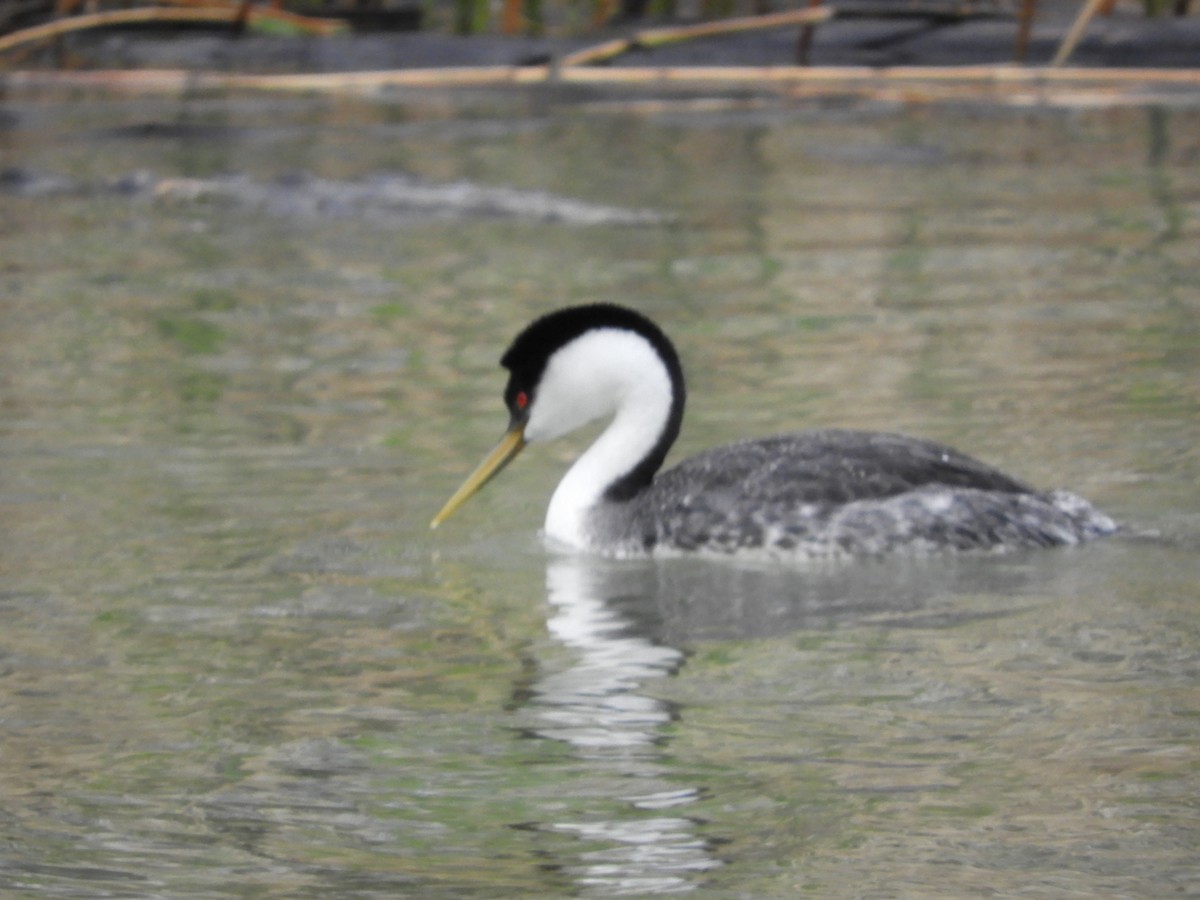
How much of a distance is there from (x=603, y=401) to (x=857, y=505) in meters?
1.04

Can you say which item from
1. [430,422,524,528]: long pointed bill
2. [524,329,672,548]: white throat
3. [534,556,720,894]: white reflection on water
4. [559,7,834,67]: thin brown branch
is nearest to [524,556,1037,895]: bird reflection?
[534,556,720,894]: white reflection on water

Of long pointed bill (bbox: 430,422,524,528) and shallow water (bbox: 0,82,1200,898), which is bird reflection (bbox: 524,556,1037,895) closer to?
shallow water (bbox: 0,82,1200,898)

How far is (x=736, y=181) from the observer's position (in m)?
16.0

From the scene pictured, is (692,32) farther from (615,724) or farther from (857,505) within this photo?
(615,724)

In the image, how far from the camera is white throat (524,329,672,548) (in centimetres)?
818

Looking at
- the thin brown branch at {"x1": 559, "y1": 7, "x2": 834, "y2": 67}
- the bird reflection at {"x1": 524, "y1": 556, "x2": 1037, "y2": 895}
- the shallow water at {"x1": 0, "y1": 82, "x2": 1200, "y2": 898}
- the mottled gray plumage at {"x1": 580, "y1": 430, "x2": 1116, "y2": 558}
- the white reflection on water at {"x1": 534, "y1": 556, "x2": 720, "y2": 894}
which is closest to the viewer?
the white reflection on water at {"x1": 534, "y1": 556, "x2": 720, "y2": 894}

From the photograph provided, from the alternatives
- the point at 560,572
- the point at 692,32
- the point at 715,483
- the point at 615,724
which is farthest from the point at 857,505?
the point at 692,32

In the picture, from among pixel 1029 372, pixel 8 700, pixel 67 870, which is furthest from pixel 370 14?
pixel 67 870

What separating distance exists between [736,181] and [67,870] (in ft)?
37.4

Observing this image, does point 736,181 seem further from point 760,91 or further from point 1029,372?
point 1029,372

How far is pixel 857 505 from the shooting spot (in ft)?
25.2

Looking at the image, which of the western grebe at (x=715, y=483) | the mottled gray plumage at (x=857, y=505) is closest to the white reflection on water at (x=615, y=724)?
the western grebe at (x=715, y=483)

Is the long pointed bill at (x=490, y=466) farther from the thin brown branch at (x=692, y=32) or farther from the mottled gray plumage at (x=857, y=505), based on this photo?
the thin brown branch at (x=692, y=32)

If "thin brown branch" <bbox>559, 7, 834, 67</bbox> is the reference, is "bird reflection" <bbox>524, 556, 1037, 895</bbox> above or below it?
below
